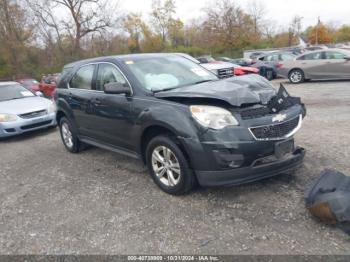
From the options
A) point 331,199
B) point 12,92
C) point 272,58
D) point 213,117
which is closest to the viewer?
point 331,199

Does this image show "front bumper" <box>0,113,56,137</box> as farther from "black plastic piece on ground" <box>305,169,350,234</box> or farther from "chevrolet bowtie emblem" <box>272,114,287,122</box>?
"black plastic piece on ground" <box>305,169,350,234</box>

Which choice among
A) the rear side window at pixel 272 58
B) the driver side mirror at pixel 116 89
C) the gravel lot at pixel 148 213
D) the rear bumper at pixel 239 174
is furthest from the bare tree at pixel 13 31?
the rear bumper at pixel 239 174

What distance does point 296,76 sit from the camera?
14930 millimetres

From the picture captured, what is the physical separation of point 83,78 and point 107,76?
86 cm

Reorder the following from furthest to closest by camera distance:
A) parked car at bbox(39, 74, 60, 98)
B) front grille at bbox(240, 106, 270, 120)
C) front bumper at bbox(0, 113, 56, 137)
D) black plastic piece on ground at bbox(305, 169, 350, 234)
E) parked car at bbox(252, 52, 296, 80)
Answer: parked car at bbox(252, 52, 296, 80) < parked car at bbox(39, 74, 60, 98) < front bumper at bbox(0, 113, 56, 137) < front grille at bbox(240, 106, 270, 120) < black plastic piece on ground at bbox(305, 169, 350, 234)

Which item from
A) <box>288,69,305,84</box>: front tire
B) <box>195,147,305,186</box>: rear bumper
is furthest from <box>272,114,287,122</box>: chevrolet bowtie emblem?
<box>288,69,305,84</box>: front tire

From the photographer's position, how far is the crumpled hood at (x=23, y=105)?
789 centimetres

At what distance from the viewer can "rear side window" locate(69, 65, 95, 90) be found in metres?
5.26

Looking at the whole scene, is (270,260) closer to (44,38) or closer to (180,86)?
(180,86)

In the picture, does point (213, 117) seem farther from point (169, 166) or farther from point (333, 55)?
point (333, 55)

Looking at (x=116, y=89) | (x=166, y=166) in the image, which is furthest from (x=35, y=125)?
(x=166, y=166)

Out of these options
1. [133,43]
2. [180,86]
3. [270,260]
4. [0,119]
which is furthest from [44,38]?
[270,260]

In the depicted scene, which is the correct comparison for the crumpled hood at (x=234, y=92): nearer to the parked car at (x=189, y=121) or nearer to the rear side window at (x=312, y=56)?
the parked car at (x=189, y=121)

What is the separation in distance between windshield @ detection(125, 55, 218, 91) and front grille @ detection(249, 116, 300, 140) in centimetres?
137
